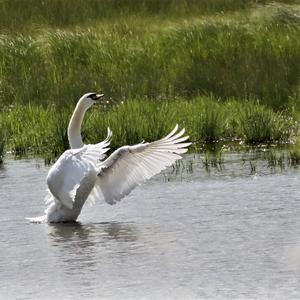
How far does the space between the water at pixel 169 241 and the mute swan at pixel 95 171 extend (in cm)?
19

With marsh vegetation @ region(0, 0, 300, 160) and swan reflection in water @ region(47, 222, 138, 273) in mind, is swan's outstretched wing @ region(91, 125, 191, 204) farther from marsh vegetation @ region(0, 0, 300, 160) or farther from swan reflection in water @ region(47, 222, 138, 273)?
marsh vegetation @ region(0, 0, 300, 160)

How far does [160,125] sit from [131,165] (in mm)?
4142

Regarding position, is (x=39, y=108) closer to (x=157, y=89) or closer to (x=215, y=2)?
(x=157, y=89)

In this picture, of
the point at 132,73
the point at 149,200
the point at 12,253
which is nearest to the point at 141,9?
the point at 132,73

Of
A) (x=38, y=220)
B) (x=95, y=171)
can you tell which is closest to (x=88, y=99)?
(x=95, y=171)

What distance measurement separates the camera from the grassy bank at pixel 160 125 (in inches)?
663

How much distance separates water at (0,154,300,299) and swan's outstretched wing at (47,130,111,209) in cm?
31

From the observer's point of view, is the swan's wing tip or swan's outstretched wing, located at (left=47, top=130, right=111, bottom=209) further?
the swan's wing tip

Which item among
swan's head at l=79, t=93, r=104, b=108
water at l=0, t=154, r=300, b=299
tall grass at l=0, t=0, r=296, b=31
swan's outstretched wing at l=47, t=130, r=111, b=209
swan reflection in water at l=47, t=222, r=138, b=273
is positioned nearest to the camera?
water at l=0, t=154, r=300, b=299

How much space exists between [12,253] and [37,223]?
147 cm

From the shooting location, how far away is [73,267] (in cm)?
1027

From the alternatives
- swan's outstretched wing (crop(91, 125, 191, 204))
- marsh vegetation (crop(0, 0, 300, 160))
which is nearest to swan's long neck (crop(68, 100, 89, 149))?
swan's outstretched wing (crop(91, 125, 191, 204))

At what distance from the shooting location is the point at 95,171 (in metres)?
12.4

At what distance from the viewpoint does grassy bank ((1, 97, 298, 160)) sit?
16.8 metres
